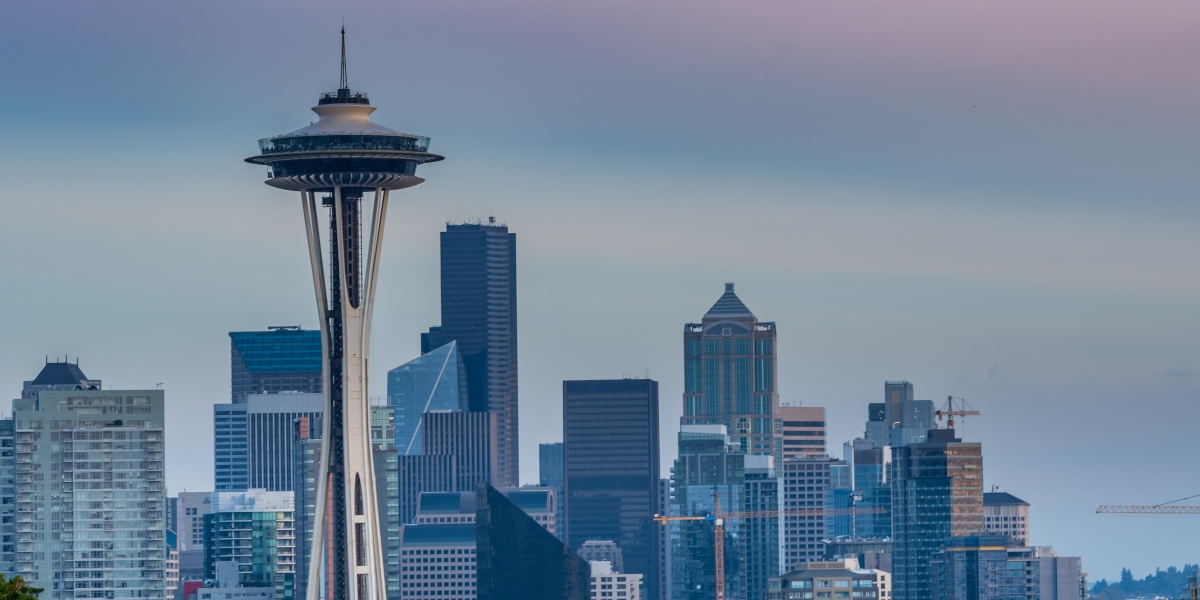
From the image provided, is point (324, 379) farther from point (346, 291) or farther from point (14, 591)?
point (14, 591)

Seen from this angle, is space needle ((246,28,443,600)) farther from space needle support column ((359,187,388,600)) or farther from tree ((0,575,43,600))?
Answer: tree ((0,575,43,600))

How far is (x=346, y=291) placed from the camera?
15062 centimetres

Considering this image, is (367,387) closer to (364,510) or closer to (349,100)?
(364,510)

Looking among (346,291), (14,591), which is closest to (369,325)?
(346,291)

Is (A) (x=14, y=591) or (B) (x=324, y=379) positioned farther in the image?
(B) (x=324, y=379)

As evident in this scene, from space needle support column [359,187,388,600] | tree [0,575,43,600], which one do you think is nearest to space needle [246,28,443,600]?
space needle support column [359,187,388,600]

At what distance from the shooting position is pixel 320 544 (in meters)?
151

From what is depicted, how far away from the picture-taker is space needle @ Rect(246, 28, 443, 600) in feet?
494

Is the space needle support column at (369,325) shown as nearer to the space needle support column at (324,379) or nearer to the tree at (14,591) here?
the space needle support column at (324,379)

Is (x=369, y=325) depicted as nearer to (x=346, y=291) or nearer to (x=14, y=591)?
(x=346, y=291)

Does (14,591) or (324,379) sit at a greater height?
(324,379)

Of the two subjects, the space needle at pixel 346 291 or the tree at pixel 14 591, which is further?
the space needle at pixel 346 291

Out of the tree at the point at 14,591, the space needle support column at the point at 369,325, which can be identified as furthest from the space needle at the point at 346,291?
the tree at the point at 14,591

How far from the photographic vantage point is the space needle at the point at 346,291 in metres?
151
